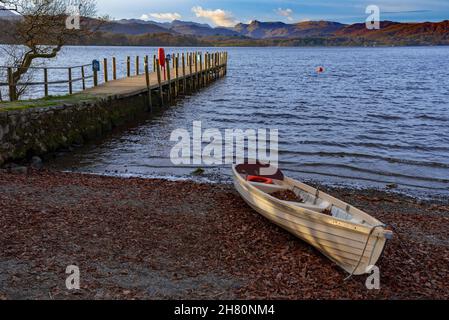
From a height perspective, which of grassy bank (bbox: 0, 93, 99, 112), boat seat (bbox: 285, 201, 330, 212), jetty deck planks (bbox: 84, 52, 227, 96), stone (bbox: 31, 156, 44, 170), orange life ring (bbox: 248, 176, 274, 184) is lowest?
stone (bbox: 31, 156, 44, 170)

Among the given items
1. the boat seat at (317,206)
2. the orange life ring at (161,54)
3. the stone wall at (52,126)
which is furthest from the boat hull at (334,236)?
the orange life ring at (161,54)

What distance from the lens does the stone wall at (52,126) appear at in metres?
13.4

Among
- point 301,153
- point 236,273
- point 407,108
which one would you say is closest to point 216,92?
point 407,108

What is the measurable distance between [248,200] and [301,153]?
7.53 metres

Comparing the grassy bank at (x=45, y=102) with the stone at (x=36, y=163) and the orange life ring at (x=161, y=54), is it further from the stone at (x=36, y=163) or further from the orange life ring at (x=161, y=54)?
the orange life ring at (x=161, y=54)

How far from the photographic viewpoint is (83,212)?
8867 mm

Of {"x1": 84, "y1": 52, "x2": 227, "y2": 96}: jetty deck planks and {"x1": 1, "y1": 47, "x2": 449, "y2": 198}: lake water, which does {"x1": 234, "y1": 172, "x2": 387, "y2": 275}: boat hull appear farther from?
{"x1": 84, "y1": 52, "x2": 227, "y2": 96}: jetty deck planks

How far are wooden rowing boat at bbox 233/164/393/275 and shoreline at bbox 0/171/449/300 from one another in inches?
9.3

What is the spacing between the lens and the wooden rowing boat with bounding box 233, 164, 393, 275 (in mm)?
6512

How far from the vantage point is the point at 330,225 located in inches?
275

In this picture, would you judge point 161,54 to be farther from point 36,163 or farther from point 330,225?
point 330,225

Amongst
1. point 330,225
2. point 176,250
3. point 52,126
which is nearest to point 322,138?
point 52,126

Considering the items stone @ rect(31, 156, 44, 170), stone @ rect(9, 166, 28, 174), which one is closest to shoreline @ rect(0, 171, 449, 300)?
stone @ rect(9, 166, 28, 174)

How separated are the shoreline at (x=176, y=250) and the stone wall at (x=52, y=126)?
3116 millimetres
